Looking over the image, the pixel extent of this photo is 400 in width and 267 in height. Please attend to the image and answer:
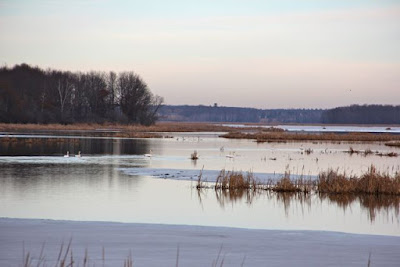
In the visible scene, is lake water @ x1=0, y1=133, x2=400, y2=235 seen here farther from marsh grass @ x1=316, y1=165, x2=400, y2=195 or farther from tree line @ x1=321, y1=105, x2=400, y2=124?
tree line @ x1=321, y1=105, x2=400, y2=124

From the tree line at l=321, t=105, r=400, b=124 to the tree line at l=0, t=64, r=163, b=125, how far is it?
8420cm

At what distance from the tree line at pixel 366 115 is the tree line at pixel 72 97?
84205 mm

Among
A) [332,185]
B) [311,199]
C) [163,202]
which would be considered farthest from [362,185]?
[163,202]

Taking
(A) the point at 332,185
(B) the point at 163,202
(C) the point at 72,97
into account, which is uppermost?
(C) the point at 72,97

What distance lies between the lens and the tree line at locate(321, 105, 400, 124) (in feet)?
571

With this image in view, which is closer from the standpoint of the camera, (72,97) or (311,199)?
(311,199)

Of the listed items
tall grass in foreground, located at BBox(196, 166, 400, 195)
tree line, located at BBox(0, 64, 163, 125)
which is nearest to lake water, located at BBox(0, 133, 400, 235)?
tall grass in foreground, located at BBox(196, 166, 400, 195)

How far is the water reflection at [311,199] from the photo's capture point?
53.6ft

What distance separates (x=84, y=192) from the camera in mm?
18375

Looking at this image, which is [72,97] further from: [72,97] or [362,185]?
[362,185]

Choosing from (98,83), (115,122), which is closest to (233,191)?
(115,122)

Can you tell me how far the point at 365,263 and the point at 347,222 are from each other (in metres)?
5.31

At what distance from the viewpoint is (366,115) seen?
174750 millimetres

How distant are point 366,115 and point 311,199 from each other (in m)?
163
